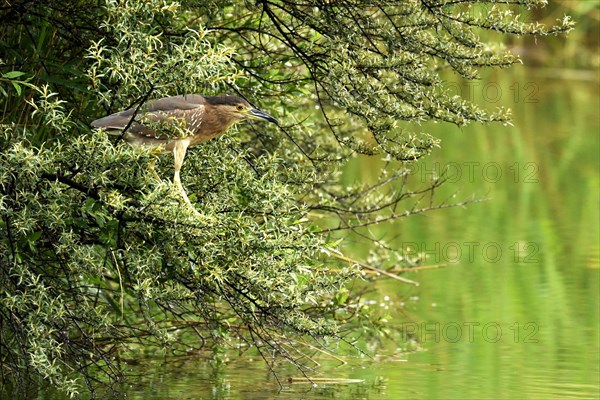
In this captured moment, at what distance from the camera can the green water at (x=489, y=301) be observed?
28.0 feet

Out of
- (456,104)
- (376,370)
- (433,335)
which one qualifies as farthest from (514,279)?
(456,104)

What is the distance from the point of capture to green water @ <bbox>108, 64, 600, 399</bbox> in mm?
8531

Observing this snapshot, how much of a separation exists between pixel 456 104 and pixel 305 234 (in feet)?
4.50

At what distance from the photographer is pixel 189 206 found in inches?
256

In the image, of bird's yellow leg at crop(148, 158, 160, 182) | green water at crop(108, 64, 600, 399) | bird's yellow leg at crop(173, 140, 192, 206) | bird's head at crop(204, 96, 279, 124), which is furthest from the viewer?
green water at crop(108, 64, 600, 399)

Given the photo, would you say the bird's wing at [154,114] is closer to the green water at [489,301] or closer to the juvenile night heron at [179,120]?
the juvenile night heron at [179,120]

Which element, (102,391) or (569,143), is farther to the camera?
(569,143)

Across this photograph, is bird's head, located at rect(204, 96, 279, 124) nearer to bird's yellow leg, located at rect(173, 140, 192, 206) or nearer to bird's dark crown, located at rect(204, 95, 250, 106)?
bird's dark crown, located at rect(204, 95, 250, 106)

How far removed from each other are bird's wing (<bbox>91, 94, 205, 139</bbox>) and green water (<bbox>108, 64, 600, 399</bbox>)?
214cm

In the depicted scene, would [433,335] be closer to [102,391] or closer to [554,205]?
[102,391]

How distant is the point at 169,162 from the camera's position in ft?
23.9

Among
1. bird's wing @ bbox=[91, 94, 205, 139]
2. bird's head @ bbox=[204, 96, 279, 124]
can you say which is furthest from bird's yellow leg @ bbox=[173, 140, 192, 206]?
bird's head @ bbox=[204, 96, 279, 124]

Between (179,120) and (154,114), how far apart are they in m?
0.15

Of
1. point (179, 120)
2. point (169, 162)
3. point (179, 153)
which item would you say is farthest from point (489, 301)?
point (179, 120)
